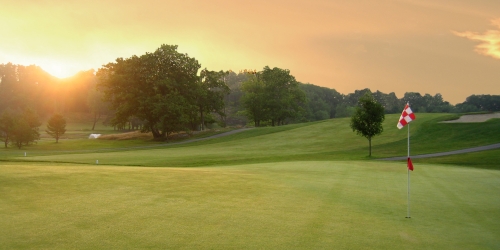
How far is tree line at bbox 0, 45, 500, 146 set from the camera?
67.5m

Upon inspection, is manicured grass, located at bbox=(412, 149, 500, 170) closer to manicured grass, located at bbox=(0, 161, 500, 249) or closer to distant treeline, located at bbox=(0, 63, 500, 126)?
manicured grass, located at bbox=(0, 161, 500, 249)

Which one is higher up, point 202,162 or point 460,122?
point 460,122

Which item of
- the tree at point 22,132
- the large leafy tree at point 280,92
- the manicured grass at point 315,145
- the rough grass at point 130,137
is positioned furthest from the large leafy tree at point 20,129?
the large leafy tree at point 280,92

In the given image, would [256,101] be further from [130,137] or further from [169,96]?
[130,137]

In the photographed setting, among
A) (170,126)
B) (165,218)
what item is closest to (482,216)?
(165,218)

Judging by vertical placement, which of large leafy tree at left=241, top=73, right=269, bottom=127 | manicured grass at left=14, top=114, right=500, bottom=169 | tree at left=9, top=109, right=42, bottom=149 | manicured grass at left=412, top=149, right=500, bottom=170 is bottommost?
manicured grass at left=412, top=149, right=500, bottom=170

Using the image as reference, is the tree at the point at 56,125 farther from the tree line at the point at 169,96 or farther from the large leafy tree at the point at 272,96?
the large leafy tree at the point at 272,96

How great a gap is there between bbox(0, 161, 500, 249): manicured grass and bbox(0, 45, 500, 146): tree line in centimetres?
3071

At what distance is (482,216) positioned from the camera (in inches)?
418

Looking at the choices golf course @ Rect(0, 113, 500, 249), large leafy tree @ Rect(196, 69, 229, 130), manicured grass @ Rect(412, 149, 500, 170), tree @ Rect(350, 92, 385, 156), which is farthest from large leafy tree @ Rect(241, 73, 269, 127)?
golf course @ Rect(0, 113, 500, 249)

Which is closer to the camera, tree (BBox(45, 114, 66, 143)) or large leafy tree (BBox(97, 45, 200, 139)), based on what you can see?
large leafy tree (BBox(97, 45, 200, 139))

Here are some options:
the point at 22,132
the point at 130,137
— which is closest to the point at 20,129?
the point at 22,132

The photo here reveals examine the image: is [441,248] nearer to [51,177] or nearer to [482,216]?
[482,216]

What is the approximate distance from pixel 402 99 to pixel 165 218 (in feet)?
639
